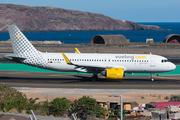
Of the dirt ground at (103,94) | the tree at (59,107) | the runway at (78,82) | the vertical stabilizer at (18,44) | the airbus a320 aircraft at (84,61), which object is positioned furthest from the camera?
the vertical stabilizer at (18,44)

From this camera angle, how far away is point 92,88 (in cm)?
3725

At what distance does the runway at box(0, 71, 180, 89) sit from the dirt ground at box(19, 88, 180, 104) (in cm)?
271

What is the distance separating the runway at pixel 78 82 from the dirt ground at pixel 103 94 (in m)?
2.71

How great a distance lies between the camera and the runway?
38.8 m

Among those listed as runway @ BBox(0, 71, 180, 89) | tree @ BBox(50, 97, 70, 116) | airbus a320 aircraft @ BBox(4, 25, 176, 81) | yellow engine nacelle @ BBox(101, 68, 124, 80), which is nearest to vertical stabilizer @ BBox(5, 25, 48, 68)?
airbus a320 aircraft @ BBox(4, 25, 176, 81)

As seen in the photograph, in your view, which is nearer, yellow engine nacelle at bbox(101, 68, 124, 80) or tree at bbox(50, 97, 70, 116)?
tree at bbox(50, 97, 70, 116)

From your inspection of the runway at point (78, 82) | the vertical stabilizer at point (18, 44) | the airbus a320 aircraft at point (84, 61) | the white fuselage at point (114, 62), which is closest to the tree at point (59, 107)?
the runway at point (78, 82)

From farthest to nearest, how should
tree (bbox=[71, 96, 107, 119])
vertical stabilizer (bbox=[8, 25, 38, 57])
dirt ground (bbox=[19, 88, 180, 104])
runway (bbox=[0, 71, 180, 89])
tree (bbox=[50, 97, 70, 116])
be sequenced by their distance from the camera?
1. vertical stabilizer (bbox=[8, 25, 38, 57])
2. runway (bbox=[0, 71, 180, 89])
3. dirt ground (bbox=[19, 88, 180, 104])
4. tree (bbox=[50, 97, 70, 116])
5. tree (bbox=[71, 96, 107, 119])

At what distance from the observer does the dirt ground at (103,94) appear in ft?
103

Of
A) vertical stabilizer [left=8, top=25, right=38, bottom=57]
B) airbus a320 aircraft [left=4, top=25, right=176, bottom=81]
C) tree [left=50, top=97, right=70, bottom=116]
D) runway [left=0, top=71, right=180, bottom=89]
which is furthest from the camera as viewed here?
vertical stabilizer [left=8, top=25, right=38, bottom=57]

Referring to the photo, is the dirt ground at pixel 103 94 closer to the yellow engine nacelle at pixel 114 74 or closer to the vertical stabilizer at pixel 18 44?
the yellow engine nacelle at pixel 114 74

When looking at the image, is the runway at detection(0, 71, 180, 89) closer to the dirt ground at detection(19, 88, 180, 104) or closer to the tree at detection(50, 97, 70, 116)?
the dirt ground at detection(19, 88, 180, 104)

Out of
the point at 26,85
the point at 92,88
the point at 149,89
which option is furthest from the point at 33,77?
the point at 149,89

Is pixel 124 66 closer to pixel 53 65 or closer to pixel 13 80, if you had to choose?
pixel 53 65
